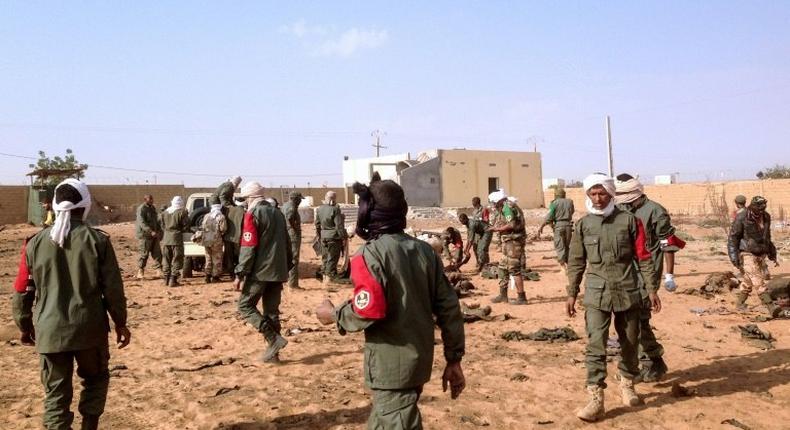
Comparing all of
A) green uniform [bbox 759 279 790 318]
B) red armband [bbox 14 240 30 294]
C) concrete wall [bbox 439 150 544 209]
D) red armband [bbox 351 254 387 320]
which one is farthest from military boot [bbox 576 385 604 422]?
concrete wall [bbox 439 150 544 209]

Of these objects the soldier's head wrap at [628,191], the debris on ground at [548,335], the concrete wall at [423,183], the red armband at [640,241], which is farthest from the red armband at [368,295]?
the concrete wall at [423,183]

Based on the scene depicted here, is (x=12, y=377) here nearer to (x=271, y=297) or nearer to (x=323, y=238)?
(x=271, y=297)

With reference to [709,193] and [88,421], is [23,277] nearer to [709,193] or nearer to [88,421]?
[88,421]

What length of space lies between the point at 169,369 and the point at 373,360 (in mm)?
3819

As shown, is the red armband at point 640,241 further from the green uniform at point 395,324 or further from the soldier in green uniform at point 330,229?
the soldier in green uniform at point 330,229

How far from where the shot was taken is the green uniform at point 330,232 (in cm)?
1081

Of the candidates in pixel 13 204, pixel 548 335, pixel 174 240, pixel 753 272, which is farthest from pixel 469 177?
pixel 548 335

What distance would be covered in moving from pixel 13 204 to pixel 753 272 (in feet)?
113

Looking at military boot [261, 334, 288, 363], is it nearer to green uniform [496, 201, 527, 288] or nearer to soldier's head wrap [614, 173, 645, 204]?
soldier's head wrap [614, 173, 645, 204]

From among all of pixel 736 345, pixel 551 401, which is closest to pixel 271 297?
pixel 551 401

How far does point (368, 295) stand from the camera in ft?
8.59

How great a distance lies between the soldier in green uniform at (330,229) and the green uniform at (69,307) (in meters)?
7.17

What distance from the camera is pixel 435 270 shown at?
2.81 metres

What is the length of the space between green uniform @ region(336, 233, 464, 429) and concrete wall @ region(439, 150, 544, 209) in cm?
3621
